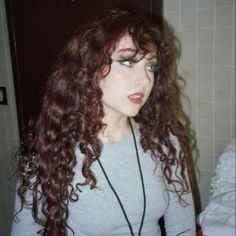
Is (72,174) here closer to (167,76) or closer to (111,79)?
(111,79)

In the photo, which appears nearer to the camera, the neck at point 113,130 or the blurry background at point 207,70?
the neck at point 113,130

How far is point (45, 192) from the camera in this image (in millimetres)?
902

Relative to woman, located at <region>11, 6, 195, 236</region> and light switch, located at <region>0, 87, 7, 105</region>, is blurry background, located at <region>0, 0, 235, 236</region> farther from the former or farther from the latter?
light switch, located at <region>0, 87, 7, 105</region>

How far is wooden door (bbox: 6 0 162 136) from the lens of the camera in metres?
1.47

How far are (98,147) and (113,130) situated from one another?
0.08 m

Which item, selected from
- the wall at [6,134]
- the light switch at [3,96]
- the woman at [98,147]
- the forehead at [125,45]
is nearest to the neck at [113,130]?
the woman at [98,147]

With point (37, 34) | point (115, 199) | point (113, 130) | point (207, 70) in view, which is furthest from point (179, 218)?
point (37, 34)

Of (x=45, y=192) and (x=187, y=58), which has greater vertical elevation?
(x=187, y=58)

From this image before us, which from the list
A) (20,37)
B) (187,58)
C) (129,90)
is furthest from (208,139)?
(20,37)

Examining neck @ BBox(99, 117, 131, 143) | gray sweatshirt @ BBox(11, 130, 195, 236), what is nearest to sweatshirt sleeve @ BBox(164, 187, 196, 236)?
gray sweatshirt @ BBox(11, 130, 195, 236)

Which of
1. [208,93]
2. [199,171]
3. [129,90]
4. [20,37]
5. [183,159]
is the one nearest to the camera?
[129,90]

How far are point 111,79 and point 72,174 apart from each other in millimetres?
307

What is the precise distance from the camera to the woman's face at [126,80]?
33.5 inches

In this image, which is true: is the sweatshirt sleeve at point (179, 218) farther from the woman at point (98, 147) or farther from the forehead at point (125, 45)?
the forehead at point (125, 45)
